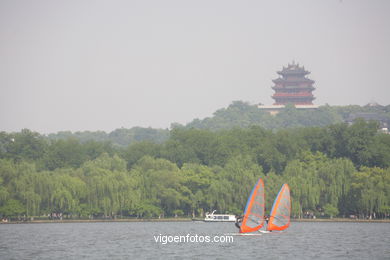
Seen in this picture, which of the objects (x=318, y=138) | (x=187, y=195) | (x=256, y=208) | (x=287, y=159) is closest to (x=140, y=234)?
(x=256, y=208)

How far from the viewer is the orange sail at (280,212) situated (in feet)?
224

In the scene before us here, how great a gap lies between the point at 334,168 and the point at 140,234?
94.5ft

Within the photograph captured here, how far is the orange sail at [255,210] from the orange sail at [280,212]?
8.34 ft

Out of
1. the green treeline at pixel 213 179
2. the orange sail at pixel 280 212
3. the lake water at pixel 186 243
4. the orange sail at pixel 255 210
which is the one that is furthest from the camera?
the green treeline at pixel 213 179

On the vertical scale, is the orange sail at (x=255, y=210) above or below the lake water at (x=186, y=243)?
above

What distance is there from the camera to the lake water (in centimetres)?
5362

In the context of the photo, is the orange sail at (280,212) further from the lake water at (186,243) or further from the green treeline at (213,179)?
the green treeline at (213,179)

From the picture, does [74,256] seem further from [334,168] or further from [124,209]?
[334,168]

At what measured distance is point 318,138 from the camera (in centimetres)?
10850

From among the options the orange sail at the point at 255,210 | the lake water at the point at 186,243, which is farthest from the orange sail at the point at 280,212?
the orange sail at the point at 255,210

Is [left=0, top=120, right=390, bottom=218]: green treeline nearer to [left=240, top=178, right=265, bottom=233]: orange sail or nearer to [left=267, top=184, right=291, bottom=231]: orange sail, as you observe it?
[left=267, top=184, right=291, bottom=231]: orange sail

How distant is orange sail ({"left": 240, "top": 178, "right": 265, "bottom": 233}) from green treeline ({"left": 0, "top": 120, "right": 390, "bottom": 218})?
22.9 meters

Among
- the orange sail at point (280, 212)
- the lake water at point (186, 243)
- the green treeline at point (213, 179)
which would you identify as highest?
the green treeline at point (213, 179)

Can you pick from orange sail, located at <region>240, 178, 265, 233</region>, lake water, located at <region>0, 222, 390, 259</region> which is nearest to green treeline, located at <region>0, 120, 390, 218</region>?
lake water, located at <region>0, 222, 390, 259</region>
